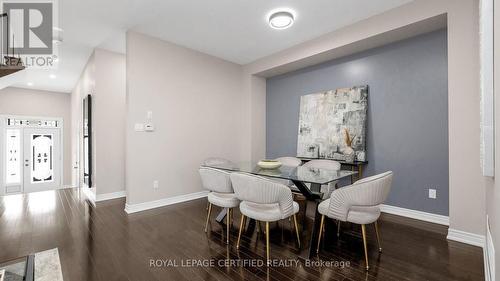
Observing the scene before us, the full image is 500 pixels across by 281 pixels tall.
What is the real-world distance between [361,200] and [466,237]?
1.50 meters

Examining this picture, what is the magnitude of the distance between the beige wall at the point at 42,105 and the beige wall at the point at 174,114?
18.2ft

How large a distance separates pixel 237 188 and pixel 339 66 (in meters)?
3.07

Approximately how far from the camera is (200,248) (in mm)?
2330

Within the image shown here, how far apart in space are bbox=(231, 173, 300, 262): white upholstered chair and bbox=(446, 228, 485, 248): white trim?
6.02 feet

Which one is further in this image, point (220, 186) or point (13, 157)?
point (13, 157)

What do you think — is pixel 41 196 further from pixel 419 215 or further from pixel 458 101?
pixel 458 101

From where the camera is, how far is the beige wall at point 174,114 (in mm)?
3572

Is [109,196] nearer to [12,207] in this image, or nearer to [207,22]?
[12,207]

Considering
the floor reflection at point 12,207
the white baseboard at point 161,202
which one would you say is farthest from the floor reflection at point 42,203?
the white baseboard at point 161,202

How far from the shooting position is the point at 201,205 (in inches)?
152

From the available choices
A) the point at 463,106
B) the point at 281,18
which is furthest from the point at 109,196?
the point at 463,106

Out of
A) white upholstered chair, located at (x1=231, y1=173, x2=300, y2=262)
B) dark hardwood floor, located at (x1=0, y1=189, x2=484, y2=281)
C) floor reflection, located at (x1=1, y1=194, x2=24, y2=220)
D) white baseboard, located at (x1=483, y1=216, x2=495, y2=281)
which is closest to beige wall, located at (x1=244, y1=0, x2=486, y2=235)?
dark hardwood floor, located at (x1=0, y1=189, x2=484, y2=281)

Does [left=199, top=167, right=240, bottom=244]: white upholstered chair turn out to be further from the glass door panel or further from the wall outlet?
the glass door panel

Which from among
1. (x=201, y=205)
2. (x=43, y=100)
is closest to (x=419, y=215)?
(x=201, y=205)
